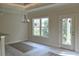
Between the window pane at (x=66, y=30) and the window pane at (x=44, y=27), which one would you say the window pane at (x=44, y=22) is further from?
the window pane at (x=66, y=30)

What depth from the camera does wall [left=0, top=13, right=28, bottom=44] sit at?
170cm

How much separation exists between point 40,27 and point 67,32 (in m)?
0.45

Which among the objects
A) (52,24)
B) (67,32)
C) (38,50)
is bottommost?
(38,50)

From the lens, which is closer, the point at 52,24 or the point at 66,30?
the point at 52,24

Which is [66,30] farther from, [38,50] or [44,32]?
[38,50]

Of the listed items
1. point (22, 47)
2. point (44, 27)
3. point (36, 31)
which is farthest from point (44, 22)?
point (22, 47)

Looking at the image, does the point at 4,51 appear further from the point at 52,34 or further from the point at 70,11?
the point at 70,11

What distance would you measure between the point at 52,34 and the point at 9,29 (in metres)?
0.67

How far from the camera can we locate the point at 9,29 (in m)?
1.76

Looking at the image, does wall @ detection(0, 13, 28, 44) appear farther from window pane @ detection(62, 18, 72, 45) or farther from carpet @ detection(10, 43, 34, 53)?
window pane @ detection(62, 18, 72, 45)

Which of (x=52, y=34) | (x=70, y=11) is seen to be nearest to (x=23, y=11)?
(x=52, y=34)

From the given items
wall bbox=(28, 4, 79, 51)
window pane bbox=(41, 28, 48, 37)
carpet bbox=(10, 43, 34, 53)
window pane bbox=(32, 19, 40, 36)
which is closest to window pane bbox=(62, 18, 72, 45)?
wall bbox=(28, 4, 79, 51)

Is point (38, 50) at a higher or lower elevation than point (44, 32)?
lower

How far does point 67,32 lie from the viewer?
6.38 ft
